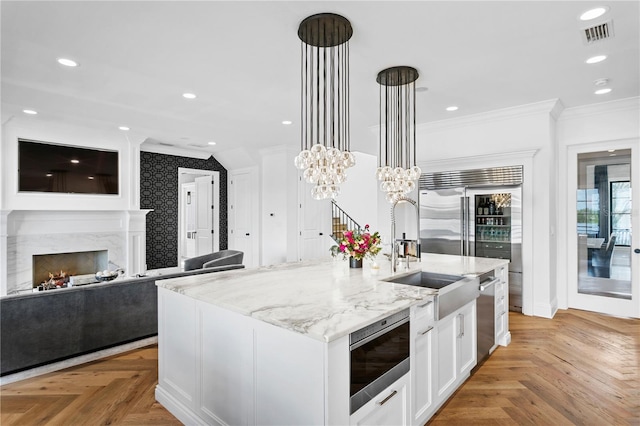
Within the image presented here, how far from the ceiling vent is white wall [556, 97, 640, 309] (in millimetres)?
2160

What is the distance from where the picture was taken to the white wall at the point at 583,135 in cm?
446

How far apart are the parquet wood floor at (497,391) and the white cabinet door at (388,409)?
0.55m

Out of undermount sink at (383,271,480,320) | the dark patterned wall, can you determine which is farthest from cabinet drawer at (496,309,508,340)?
the dark patterned wall

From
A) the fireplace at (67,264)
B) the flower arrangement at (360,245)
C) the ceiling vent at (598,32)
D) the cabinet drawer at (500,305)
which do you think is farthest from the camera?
the fireplace at (67,264)

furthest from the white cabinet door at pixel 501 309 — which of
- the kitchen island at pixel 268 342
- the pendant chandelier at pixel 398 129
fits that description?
the pendant chandelier at pixel 398 129

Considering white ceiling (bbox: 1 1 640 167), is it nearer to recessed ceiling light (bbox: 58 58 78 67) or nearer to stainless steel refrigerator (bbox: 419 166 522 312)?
recessed ceiling light (bbox: 58 58 78 67)

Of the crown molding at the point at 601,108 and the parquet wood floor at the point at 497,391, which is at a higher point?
the crown molding at the point at 601,108

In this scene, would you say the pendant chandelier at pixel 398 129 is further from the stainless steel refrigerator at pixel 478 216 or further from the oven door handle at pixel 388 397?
the oven door handle at pixel 388 397

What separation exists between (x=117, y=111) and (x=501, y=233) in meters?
5.69

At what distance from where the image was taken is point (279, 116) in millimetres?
5227

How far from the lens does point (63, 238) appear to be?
19.0 feet

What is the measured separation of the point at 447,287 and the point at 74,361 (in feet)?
10.8

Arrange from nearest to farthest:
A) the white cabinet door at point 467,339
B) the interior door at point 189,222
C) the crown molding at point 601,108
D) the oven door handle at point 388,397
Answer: the oven door handle at point 388,397 → the white cabinet door at point 467,339 → the crown molding at point 601,108 → the interior door at point 189,222

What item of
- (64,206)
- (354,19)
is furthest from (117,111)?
(354,19)
